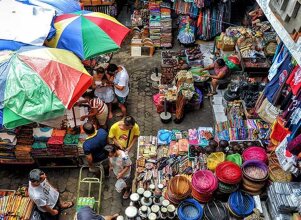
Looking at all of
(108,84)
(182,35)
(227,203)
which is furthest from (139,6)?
(227,203)

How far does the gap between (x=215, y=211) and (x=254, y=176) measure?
1.07 metres

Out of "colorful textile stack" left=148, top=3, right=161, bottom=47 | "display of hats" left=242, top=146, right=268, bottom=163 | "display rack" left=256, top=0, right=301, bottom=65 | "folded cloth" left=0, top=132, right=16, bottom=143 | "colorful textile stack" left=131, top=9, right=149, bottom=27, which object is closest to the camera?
"display rack" left=256, top=0, right=301, bottom=65

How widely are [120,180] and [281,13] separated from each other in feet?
15.7

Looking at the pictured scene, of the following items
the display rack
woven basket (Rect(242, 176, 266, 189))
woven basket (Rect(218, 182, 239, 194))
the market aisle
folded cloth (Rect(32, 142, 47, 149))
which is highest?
the display rack

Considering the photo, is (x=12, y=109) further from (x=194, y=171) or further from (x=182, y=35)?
(x=182, y=35)

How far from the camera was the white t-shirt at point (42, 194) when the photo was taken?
6.12 m

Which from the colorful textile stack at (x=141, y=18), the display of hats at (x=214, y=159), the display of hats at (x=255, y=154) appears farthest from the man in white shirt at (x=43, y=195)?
the colorful textile stack at (x=141, y=18)

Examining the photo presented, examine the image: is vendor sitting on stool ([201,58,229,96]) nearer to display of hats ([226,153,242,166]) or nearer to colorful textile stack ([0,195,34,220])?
display of hats ([226,153,242,166])

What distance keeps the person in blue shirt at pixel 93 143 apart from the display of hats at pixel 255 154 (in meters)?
3.04

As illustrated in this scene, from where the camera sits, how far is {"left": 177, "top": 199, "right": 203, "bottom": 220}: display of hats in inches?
229

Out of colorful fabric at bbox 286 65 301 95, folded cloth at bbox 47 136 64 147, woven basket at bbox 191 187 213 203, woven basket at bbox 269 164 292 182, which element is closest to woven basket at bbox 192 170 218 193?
woven basket at bbox 191 187 213 203

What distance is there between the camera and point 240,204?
598cm

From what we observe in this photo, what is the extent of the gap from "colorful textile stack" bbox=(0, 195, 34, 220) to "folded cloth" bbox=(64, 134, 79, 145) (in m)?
1.58

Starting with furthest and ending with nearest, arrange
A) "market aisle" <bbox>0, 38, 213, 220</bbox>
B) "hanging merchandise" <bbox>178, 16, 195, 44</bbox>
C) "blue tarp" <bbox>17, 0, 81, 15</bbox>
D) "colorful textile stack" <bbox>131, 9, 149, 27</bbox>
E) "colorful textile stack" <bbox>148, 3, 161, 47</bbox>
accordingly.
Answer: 1. "colorful textile stack" <bbox>131, 9, 149, 27</bbox>
2. "hanging merchandise" <bbox>178, 16, 195, 44</bbox>
3. "colorful textile stack" <bbox>148, 3, 161, 47</bbox>
4. "blue tarp" <bbox>17, 0, 81, 15</bbox>
5. "market aisle" <bbox>0, 38, 213, 220</bbox>
